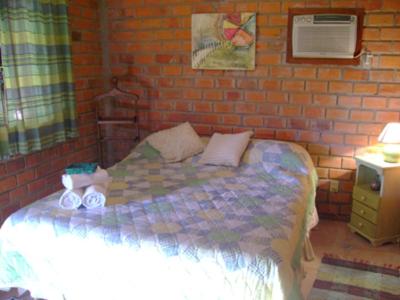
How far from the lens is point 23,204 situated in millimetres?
3021

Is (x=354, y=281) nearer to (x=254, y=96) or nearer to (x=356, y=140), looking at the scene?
(x=356, y=140)

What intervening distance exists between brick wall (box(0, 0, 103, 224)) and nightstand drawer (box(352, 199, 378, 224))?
2.45 m

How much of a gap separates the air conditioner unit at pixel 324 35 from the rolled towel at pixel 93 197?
1.99m

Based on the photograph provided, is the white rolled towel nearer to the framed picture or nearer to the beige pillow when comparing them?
the beige pillow

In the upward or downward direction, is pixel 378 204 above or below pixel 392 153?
below

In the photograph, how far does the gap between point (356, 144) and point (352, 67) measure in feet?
2.09

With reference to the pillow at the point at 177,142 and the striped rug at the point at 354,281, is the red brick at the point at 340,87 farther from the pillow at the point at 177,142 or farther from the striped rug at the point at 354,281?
the striped rug at the point at 354,281

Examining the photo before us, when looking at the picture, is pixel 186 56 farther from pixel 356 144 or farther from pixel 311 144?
pixel 356 144

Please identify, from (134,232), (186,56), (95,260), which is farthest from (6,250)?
(186,56)

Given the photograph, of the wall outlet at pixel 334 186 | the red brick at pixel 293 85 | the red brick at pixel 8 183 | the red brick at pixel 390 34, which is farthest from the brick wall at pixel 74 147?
the red brick at pixel 390 34

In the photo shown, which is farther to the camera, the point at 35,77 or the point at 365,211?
the point at 365,211

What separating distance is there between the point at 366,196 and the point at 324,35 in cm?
132

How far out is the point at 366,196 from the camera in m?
3.10

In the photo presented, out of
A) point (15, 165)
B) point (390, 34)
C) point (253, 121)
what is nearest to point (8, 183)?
point (15, 165)
